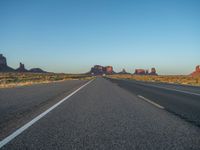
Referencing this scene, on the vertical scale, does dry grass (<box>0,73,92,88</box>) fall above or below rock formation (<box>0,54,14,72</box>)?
below

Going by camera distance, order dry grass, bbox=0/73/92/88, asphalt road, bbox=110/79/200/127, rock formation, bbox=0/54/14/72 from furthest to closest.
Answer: rock formation, bbox=0/54/14/72 < dry grass, bbox=0/73/92/88 < asphalt road, bbox=110/79/200/127

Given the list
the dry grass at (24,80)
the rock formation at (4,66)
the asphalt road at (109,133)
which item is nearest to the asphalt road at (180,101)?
the asphalt road at (109,133)

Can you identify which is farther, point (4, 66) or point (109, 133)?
point (4, 66)

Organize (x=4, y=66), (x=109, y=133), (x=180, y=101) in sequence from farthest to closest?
1. (x=4, y=66)
2. (x=180, y=101)
3. (x=109, y=133)

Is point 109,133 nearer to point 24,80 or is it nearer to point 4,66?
point 24,80

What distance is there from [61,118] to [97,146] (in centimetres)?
274

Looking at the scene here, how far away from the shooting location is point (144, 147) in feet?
12.3

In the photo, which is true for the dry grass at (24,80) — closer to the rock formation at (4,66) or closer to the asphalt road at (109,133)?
the asphalt road at (109,133)

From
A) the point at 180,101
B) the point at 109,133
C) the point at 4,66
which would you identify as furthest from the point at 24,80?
the point at 4,66

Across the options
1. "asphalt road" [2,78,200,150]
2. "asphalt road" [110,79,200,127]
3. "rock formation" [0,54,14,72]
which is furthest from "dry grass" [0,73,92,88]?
"rock formation" [0,54,14,72]

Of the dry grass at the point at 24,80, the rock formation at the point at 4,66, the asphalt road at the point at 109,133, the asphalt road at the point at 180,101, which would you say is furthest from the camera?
the rock formation at the point at 4,66

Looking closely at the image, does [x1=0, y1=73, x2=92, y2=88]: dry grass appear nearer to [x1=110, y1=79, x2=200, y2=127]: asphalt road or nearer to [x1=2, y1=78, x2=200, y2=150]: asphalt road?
[x1=110, y1=79, x2=200, y2=127]: asphalt road

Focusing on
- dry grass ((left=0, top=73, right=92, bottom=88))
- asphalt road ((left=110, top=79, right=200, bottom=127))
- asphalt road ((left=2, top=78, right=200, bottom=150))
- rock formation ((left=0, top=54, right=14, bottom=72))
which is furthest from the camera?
rock formation ((left=0, top=54, right=14, bottom=72))

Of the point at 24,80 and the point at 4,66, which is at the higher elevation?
the point at 4,66
